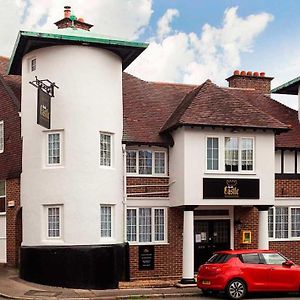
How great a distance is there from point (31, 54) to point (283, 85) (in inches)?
449

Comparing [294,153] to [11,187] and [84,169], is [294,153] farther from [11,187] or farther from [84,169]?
[11,187]

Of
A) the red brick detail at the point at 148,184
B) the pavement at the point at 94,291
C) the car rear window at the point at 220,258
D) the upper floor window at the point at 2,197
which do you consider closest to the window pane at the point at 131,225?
the red brick detail at the point at 148,184

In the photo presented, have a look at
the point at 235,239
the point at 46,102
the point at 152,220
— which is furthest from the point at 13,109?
the point at 235,239

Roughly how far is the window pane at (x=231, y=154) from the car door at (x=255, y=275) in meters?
4.96

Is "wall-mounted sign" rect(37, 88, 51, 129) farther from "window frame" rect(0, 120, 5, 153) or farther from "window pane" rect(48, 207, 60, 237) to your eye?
"window frame" rect(0, 120, 5, 153)

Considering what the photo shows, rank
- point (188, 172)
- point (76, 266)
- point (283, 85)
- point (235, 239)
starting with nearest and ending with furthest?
point (76, 266) → point (188, 172) → point (235, 239) → point (283, 85)

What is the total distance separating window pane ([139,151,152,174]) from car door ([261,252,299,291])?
6.57 meters

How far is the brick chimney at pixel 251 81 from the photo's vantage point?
104 feet

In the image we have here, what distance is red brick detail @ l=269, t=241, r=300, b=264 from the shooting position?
27.0 m

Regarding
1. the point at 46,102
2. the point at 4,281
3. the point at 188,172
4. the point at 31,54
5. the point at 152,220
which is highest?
the point at 31,54

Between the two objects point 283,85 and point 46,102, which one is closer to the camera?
point 46,102

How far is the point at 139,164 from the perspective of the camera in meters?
25.6

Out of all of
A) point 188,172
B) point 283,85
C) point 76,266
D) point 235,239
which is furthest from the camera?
point 283,85

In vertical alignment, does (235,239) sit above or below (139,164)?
below
